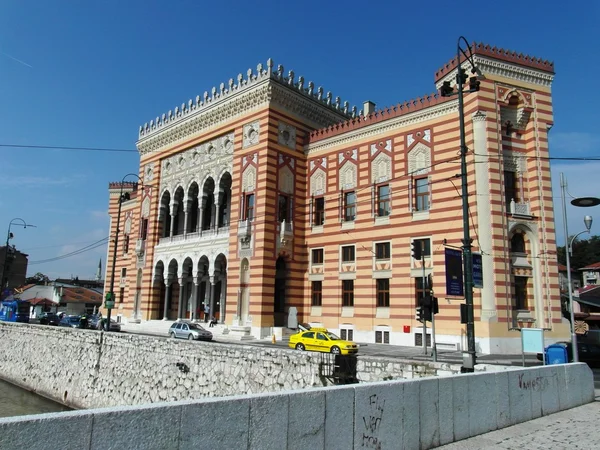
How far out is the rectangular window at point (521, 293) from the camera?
26719mm

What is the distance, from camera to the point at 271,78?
34.6 meters

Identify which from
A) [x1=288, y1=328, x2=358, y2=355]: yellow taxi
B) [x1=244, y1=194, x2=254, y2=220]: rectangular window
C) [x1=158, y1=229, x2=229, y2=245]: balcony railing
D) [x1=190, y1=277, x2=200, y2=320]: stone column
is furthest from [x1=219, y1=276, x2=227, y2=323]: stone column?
[x1=288, y1=328, x2=358, y2=355]: yellow taxi

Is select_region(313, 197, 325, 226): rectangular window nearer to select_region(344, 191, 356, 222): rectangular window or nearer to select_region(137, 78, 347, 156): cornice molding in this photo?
select_region(344, 191, 356, 222): rectangular window

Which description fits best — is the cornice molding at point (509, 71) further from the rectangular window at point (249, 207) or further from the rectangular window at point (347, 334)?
the rectangular window at point (347, 334)

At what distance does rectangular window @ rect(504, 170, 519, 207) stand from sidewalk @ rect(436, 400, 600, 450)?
18.4 m

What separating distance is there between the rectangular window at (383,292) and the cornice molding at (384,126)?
1018 centimetres

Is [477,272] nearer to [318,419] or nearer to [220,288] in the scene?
[318,419]

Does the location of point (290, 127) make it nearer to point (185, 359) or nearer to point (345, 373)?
point (185, 359)

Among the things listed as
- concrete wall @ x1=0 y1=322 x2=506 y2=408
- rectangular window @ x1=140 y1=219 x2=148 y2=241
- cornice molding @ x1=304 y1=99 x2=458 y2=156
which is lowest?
concrete wall @ x1=0 y1=322 x2=506 y2=408

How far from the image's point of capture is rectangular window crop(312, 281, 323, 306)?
34375 millimetres

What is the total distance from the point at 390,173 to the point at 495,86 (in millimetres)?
8165

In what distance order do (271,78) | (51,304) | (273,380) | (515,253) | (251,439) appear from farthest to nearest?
(51,304)
(271,78)
(515,253)
(273,380)
(251,439)

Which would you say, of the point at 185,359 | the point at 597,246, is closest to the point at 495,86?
the point at 185,359

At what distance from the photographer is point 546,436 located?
364 inches
